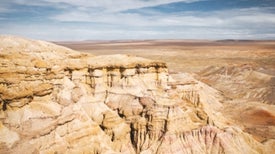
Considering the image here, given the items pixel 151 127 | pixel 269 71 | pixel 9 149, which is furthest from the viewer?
pixel 269 71

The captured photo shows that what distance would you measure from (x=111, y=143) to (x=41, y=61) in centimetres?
822

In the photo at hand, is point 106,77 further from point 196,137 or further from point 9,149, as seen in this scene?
point 9,149

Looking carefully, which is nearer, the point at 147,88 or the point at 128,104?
the point at 128,104

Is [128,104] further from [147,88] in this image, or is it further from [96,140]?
[96,140]

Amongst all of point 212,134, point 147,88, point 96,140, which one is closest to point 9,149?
point 96,140

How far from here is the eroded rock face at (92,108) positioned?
21.2m

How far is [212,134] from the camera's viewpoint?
2975 cm

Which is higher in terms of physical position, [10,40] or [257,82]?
[10,40]

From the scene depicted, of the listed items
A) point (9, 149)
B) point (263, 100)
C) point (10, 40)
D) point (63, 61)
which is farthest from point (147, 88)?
point (263, 100)

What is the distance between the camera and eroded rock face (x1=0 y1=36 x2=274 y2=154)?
69.6 feet

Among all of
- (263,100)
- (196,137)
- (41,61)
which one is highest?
(41,61)

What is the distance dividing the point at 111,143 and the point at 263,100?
52.6 metres

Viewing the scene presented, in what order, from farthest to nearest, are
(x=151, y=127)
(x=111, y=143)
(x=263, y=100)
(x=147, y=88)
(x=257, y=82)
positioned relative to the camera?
(x=257, y=82) < (x=263, y=100) < (x=147, y=88) < (x=151, y=127) < (x=111, y=143)

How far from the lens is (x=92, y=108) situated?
26.9m
